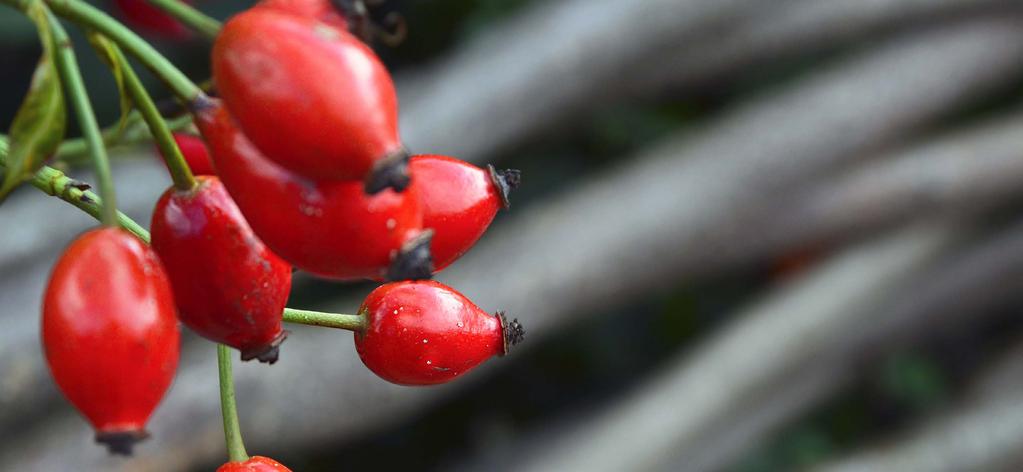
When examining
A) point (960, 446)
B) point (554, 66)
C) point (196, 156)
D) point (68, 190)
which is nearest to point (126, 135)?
point (196, 156)

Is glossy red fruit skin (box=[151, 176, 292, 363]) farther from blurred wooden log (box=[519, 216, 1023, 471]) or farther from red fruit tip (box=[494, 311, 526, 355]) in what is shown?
blurred wooden log (box=[519, 216, 1023, 471])

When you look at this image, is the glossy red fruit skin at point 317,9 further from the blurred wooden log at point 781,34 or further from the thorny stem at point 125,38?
the blurred wooden log at point 781,34

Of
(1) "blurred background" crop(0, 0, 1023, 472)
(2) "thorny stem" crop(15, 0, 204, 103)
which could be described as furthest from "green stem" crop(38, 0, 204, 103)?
(1) "blurred background" crop(0, 0, 1023, 472)

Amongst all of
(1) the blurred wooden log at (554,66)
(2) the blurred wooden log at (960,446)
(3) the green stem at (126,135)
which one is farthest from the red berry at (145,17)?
(2) the blurred wooden log at (960,446)

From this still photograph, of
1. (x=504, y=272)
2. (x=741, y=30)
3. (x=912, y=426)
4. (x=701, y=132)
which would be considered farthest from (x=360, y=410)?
(x=912, y=426)

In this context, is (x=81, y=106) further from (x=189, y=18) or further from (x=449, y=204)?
(x=449, y=204)
